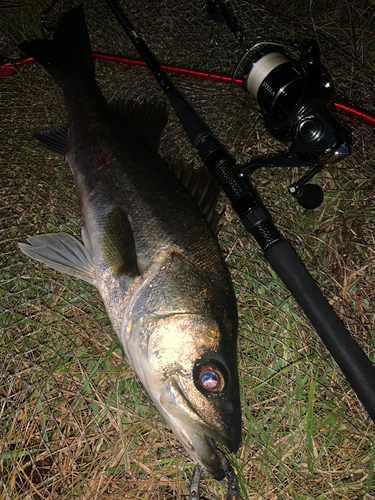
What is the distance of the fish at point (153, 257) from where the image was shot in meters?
1.78

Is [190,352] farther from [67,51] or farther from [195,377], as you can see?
[67,51]

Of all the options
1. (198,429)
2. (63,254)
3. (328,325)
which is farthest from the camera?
(63,254)

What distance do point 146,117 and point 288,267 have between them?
1.64 meters

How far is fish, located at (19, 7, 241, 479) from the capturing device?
1776mm

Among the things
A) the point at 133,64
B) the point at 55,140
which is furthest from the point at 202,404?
the point at 133,64

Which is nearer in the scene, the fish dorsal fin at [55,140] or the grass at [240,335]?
the grass at [240,335]

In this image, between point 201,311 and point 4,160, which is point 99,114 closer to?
point 4,160

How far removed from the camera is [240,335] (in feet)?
8.18

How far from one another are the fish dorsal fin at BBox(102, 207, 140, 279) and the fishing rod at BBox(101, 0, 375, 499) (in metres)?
0.74

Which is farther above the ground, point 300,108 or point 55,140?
point 55,140

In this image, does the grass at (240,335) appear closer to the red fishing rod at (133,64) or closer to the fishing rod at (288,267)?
the red fishing rod at (133,64)

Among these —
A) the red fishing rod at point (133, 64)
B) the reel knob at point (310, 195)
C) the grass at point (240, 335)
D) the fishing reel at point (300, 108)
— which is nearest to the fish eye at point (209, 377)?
the grass at point (240, 335)

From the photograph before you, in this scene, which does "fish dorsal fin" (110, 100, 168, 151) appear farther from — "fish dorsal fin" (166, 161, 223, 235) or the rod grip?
the rod grip

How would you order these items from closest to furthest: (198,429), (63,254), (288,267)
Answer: (198,429), (288,267), (63,254)
